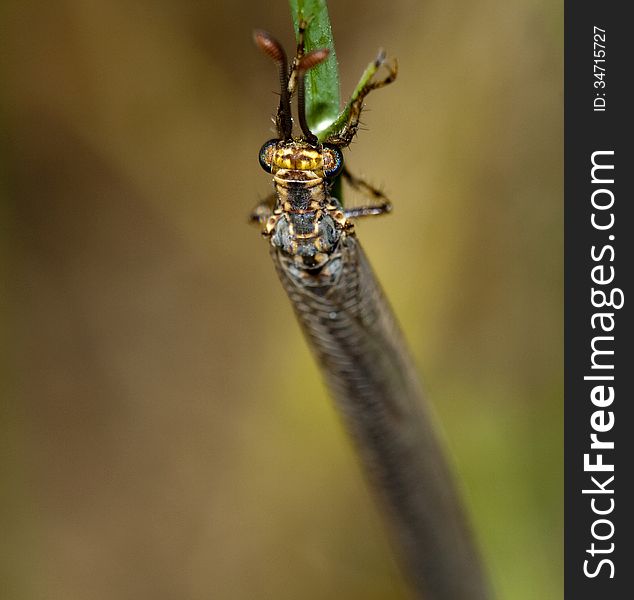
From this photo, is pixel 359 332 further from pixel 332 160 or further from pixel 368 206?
pixel 332 160

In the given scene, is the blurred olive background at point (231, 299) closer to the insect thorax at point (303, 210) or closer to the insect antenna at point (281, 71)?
the insect thorax at point (303, 210)

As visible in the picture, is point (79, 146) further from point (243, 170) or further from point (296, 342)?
point (296, 342)

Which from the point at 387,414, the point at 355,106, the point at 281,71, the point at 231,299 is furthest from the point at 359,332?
the point at 231,299

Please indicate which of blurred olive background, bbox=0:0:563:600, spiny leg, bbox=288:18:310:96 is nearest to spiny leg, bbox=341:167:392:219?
spiny leg, bbox=288:18:310:96

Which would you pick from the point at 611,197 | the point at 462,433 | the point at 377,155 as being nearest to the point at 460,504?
the point at 462,433

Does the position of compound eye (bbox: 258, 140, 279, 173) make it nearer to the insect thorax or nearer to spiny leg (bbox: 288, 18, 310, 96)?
the insect thorax
